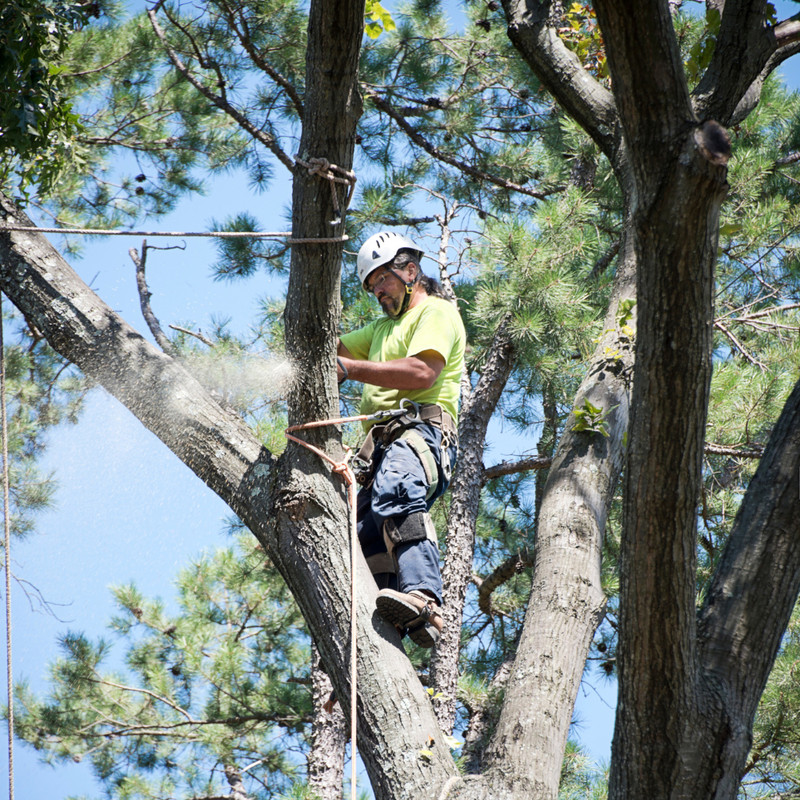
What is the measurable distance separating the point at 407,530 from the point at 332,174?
3.46ft

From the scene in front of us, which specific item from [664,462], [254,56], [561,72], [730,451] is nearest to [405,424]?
[664,462]

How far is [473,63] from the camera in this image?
6277mm

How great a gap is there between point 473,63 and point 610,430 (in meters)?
4.21

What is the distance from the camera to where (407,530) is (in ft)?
8.94

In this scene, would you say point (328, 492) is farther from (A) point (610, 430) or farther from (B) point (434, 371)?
(A) point (610, 430)

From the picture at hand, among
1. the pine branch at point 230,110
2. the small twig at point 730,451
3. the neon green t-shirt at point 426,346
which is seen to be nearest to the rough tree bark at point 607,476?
the neon green t-shirt at point 426,346

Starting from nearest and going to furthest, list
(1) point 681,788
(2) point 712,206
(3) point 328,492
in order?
(2) point 712,206 → (1) point 681,788 → (3) point 328,492

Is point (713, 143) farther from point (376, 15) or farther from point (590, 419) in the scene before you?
point (376, 15)

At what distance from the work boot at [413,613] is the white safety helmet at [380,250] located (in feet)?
4.16

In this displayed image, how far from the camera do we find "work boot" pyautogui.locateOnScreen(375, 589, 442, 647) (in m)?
2.39

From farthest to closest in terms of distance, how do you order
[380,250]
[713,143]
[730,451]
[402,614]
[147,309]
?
[730,451] < [380,250] < [147,309] < [402,614] < [713,143]

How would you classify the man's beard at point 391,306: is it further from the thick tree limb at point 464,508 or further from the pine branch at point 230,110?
the pine branch at point 230,110

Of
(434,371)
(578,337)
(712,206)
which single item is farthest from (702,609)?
(578,337)

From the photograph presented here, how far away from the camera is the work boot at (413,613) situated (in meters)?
2.39
